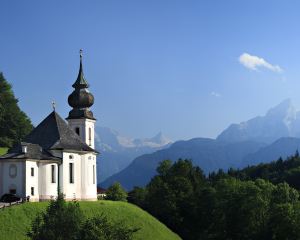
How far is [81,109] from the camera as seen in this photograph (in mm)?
84812

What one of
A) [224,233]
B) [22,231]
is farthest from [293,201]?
[22,231]

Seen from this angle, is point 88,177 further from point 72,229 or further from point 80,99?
point 72,229

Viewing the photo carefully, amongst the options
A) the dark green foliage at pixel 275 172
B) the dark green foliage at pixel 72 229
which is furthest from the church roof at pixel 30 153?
the dark green foliage at pixel 275 172

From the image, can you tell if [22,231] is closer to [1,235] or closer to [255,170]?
[1,235]

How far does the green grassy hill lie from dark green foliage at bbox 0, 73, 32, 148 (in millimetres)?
38218

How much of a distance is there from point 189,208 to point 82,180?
56.5 feet

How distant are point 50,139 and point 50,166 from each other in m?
3.91

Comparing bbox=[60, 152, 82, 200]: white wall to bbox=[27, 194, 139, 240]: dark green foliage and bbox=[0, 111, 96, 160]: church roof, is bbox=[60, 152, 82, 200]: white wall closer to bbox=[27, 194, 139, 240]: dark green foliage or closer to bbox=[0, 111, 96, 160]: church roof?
bbox=[0, 111, 96, 160]: church roof

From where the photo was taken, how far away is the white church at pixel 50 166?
68000mm

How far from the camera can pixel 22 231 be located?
58312 millimetres

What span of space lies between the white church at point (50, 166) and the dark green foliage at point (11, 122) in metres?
32.1

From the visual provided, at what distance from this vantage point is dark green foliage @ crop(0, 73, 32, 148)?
106762 mm

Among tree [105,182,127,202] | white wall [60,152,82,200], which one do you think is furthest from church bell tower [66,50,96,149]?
tree [105,182,127,202]

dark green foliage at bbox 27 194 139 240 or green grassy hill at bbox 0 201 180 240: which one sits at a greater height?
green grassy hill at bbox 0 201 180 240
